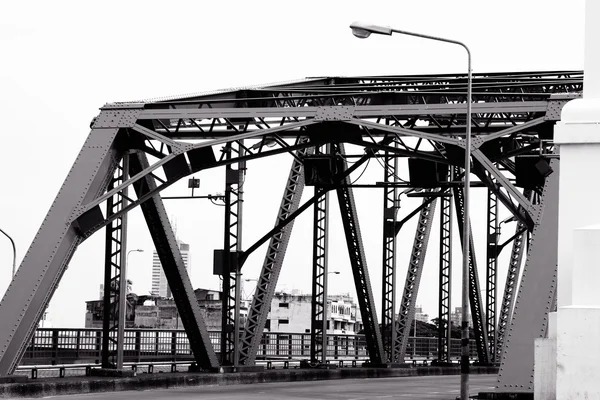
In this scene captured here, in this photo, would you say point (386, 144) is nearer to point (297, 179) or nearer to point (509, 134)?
point (509, 134)

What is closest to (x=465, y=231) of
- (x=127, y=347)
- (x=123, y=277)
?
(x=123, y=277)

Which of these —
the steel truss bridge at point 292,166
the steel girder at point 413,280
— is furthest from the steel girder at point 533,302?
the steel girder at point 413,280

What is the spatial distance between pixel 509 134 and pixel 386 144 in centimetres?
347

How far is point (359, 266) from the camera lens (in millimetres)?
43281

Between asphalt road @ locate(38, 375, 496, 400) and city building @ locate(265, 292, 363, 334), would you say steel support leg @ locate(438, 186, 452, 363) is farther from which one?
city building @ locate(265, 292, 363, 334)

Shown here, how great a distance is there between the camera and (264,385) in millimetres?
34406

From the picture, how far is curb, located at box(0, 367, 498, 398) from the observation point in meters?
26.7

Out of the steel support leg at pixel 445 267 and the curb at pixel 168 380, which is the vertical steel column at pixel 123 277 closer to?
the curb at pixel 168 380

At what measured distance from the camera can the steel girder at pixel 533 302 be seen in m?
25.7

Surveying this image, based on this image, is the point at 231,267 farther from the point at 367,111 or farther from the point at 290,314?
the point at 290,314

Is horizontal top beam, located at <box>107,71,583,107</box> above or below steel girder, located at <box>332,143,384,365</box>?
above

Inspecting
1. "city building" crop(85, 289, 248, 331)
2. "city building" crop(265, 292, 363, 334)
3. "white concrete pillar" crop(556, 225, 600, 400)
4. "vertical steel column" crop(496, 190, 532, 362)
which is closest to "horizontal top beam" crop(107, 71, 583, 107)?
"white concrete pillar" crop(556, 225, 600, 400)

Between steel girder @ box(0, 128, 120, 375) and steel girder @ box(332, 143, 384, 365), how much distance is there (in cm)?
1222

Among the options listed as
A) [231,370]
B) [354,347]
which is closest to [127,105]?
[231,370]
